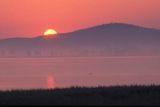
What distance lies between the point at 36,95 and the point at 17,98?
997mm

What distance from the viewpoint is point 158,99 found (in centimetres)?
1645

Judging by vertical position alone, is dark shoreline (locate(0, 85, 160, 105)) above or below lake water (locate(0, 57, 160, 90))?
above

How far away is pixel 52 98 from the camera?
1742cm

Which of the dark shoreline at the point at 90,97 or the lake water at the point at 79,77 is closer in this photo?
the dark shoreline at the point at 90,97

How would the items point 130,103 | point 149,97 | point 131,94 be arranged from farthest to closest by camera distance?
point 131,94
point 149,97
point 130,103

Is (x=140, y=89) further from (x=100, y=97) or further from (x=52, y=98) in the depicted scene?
(x=52, y=98)

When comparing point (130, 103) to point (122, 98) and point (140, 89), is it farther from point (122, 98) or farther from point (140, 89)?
point (140, 89)

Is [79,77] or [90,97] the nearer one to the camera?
[90,97]

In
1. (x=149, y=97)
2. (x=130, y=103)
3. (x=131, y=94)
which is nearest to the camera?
(x=130, y=103)

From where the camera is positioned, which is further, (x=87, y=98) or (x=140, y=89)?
(x=140, y=89)

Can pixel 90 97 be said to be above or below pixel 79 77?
above

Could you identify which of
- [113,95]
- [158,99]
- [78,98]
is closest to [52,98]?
[78,98]

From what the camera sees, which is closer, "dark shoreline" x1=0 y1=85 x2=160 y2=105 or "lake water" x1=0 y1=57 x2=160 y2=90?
"dark shoreline" x1=0 y1=85 x2=160 y2=105

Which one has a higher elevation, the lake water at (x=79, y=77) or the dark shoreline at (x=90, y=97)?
the dark shoreline at (x=90, y=97)
